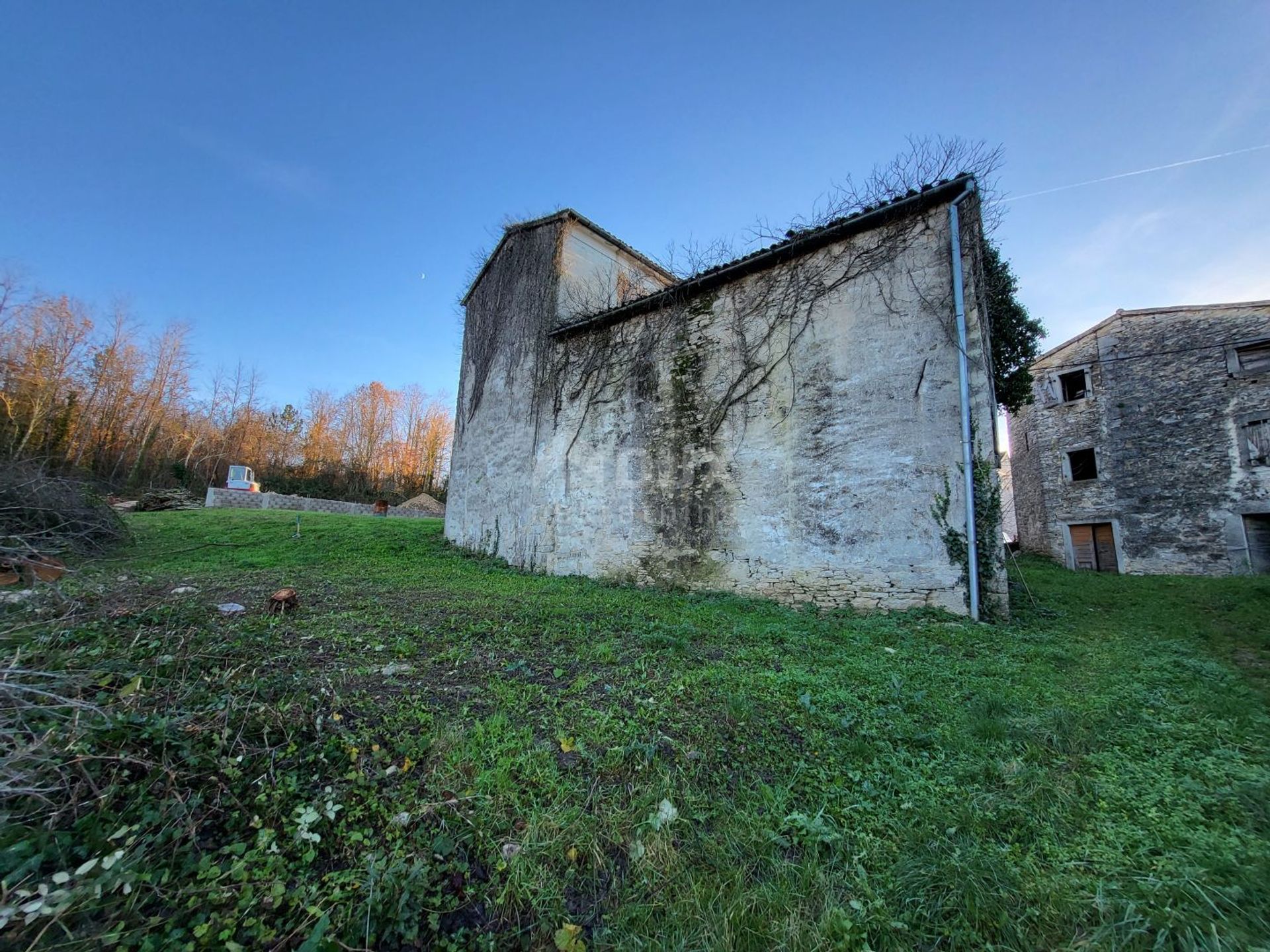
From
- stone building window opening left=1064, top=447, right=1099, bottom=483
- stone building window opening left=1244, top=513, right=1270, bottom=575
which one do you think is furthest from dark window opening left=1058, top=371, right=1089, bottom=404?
stone building window opening left=1244, top=513, right=1270, bottom=575

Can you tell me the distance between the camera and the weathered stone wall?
18.1 metres

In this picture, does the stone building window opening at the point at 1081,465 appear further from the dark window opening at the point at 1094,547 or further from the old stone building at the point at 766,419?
the old stone building at the point at 766,419

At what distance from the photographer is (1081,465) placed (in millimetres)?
14359

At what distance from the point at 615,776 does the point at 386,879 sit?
1.00m

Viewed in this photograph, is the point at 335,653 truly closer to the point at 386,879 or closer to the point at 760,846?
the point at 386,879

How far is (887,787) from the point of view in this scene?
2162 millimetres

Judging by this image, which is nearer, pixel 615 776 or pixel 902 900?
pixel 902 900

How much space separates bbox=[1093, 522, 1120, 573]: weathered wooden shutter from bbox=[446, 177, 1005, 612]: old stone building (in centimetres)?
1270

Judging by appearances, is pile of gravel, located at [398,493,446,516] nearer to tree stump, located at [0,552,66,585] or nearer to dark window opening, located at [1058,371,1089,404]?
tree stump, located at [0,552,66,585]

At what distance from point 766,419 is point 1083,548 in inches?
556

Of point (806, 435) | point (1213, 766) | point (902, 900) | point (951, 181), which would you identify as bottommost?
point (902, 900)

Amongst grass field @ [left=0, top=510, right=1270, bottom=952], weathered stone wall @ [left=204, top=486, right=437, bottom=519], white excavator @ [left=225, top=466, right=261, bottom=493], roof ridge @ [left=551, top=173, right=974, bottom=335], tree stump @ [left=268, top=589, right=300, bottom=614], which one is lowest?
grass field @ [left=0, top=510, right=1270, bottom=952]

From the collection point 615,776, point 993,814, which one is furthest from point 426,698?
point 993,814

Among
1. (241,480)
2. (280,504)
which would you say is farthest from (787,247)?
(241,480)
